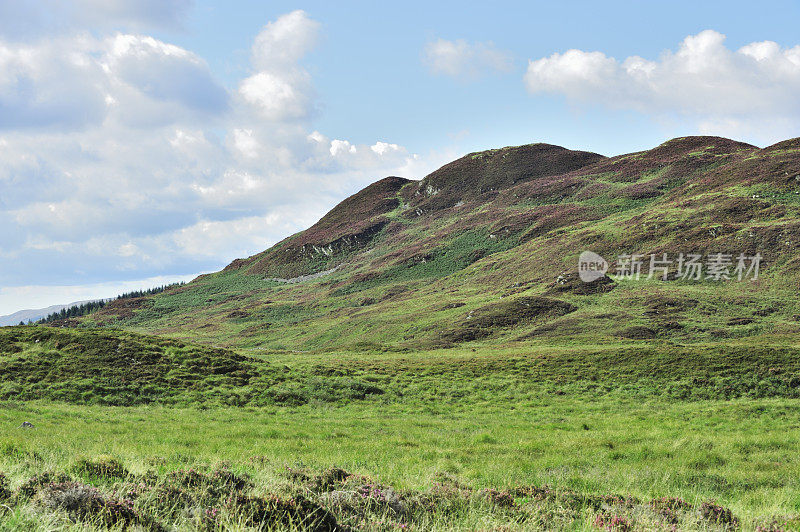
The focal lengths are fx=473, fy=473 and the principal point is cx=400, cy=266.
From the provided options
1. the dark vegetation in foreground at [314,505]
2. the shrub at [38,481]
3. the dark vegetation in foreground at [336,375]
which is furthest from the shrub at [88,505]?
the dark vegetation in foreground at [336,375]

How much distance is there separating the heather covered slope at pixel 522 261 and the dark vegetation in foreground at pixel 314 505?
1912 inches

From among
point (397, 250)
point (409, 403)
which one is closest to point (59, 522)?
point (409, 403)

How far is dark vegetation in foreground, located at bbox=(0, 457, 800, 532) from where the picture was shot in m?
5.50

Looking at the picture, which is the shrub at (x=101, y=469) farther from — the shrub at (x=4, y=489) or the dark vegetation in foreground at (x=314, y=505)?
the shrub at (x=4, y=489)

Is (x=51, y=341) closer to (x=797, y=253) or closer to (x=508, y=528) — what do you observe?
(x=508, y=528)

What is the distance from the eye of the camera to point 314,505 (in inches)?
237

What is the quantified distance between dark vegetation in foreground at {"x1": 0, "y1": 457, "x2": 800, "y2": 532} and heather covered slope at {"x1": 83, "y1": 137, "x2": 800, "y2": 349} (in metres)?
48.6

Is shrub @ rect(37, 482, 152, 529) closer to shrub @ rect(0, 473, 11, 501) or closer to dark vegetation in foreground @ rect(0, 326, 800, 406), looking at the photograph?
shrub @ rect(0, 473, 11, 501)

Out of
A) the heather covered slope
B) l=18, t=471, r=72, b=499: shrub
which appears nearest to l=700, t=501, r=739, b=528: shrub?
l=18, t=471, r=72, b=499: shrub

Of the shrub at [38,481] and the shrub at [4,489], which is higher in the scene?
the shrub at [4,489]

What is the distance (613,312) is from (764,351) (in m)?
26.7

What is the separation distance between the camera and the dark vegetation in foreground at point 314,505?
5.50 metres

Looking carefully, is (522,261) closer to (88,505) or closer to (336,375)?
(336,375)

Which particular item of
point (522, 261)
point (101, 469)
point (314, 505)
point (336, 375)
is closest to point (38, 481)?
point (101, 469)
